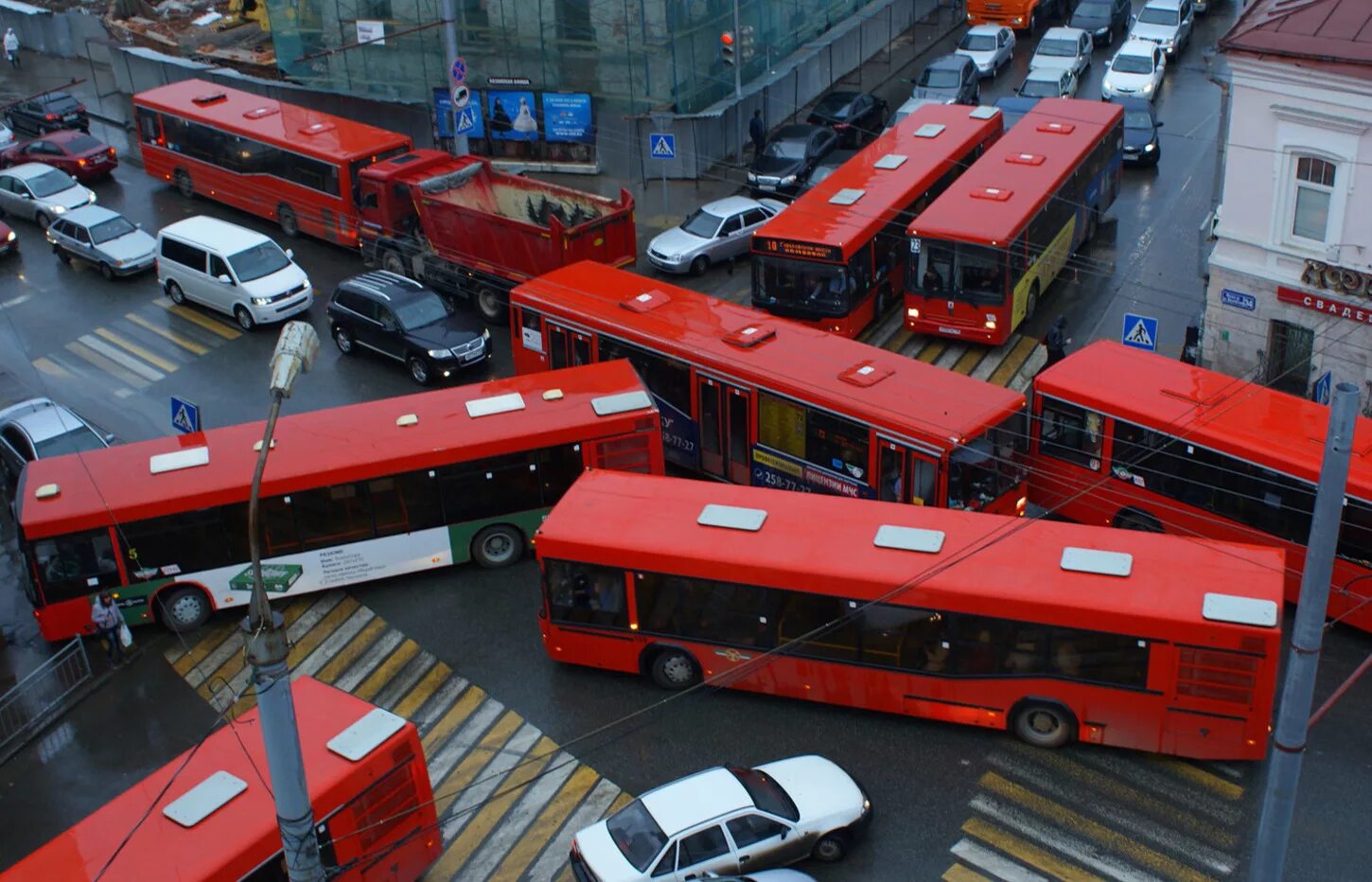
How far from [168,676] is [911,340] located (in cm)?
1670

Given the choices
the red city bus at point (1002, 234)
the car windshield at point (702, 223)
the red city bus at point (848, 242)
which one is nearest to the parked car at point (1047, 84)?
the red city bus at point (1002, 234)

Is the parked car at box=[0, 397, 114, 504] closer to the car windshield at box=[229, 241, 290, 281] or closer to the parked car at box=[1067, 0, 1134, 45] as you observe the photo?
the car windshield at box=[229, 241, 290, 281]

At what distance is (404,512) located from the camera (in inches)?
942

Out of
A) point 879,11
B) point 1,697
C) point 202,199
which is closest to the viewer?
point 1,697

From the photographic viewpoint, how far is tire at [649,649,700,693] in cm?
2125

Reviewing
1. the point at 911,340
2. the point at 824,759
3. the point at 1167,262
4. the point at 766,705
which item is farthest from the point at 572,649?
the point at 1167,262

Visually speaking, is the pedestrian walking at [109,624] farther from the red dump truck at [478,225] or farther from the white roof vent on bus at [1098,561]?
the white roof vent on bus at [1098,561]

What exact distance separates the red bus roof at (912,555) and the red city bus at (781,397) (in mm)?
2050

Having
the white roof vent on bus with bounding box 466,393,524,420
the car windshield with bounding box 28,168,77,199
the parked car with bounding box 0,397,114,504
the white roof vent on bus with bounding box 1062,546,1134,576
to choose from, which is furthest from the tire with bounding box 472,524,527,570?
the car windshield with bounding box 28,168,77,199

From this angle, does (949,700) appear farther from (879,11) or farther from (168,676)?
(879,11)

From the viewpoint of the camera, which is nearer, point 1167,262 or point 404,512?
point 404,512

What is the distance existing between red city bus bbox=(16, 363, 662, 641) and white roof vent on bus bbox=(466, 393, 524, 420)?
0.09 feet

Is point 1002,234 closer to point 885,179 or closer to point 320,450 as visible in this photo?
point 885,179

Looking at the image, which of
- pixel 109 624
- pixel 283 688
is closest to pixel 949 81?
pixel 109 624
